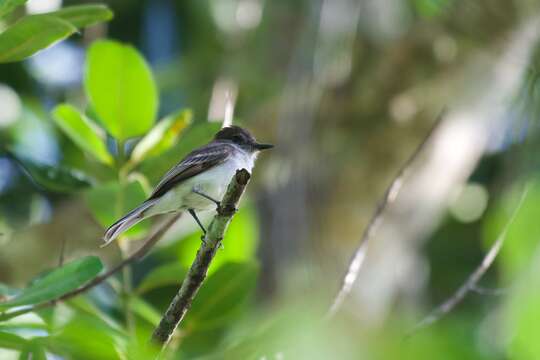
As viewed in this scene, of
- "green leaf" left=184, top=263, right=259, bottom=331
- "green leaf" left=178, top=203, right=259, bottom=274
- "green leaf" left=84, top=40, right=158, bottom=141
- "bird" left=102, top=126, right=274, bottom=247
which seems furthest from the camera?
"bird" left=102, top=126, right=274, bottom=247

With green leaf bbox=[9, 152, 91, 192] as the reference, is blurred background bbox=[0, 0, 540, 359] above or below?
above

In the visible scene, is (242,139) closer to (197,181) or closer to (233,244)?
(197,181)

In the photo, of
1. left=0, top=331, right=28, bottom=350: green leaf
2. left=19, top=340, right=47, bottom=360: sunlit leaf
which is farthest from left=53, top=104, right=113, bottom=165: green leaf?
left=19, top=340, right=47, bottom=360: sunlit leaf

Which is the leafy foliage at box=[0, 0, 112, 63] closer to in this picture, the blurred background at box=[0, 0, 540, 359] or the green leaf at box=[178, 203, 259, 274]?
the green leaf at box=[178, 203, 259, 274]

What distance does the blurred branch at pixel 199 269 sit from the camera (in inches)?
83.3

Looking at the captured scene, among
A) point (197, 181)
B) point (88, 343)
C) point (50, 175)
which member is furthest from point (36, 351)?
point (197, 181)

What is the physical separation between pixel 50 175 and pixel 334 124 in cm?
371

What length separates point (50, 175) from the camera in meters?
2.86

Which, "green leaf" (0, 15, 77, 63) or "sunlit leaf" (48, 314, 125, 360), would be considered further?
"green leaf" (0, 15, 77, 63)

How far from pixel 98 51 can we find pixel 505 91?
4.17 meters

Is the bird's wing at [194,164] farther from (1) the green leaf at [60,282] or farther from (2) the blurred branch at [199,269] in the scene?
(1) the green leaf at [60,282]

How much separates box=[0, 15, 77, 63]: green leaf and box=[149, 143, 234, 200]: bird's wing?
1.09m

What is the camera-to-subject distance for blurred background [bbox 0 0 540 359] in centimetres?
495

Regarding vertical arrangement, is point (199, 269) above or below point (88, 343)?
above
